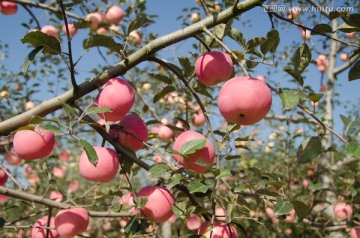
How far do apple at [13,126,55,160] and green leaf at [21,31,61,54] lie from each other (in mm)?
281

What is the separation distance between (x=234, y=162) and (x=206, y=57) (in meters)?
3.93

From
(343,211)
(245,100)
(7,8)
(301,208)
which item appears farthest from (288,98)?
(7,8)

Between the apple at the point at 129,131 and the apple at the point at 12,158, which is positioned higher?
the apple at the point at 12,158

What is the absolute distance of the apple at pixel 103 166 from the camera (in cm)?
98

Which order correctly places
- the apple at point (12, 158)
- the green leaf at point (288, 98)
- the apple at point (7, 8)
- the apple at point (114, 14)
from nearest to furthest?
the green leaf at point (288, 98) → the apple at point (12, 158) → the apple at point (7, 8) → the apple at point (114, 14)

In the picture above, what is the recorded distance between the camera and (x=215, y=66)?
0.94 metres

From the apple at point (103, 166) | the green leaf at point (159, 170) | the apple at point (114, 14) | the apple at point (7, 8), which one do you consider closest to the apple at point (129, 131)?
the apple at point (103, 166)

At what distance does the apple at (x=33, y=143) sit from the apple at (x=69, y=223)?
22 centimetres

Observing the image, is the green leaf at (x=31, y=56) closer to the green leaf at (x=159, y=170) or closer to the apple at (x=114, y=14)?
the green leaf at (x=159, y=170)

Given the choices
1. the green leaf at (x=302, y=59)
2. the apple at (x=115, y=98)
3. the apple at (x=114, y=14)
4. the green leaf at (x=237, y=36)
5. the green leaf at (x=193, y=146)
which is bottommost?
the green leaf at (x=193, y=146)

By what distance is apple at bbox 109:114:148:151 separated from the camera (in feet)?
3.40

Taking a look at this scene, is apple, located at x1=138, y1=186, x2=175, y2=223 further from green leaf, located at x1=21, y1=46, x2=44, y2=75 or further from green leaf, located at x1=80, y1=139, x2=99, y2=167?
green leaf, located at x1=21, y1=46, x2=44, y2=75

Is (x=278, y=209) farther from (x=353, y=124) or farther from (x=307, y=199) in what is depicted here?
(x=307, y=199)

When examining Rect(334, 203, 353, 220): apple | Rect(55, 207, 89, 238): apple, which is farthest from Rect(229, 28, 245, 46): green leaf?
Rect(334, 203, 353, 220): apple
